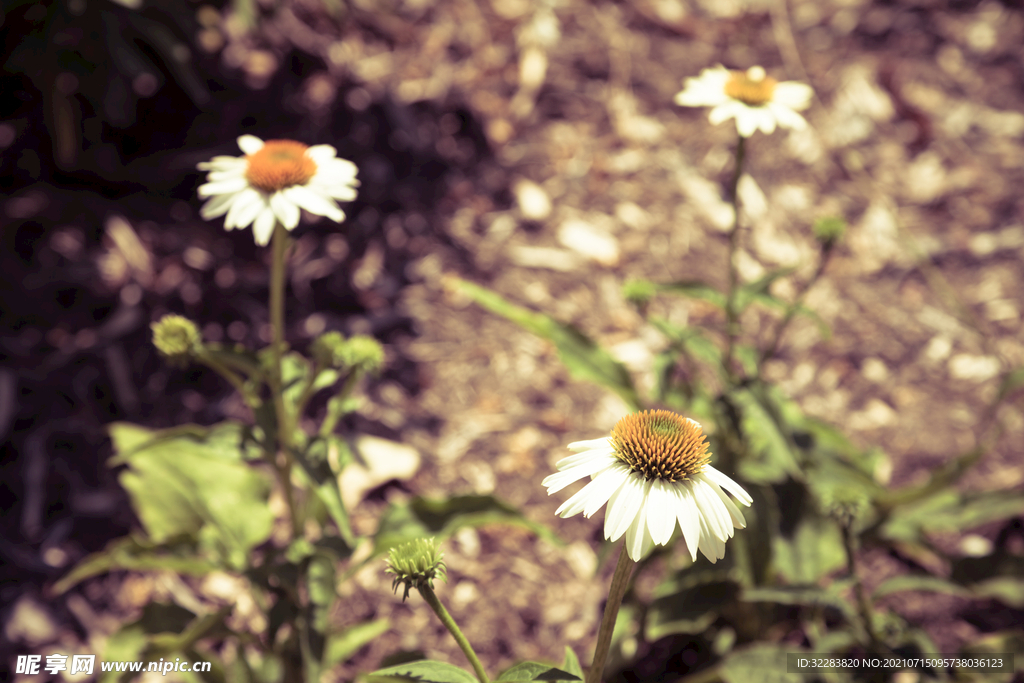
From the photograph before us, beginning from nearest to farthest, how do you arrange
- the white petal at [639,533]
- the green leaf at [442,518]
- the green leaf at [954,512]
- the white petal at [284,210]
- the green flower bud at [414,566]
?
the white petal at [639,533] < the green flower bud at [414,566] < the white petal at [284,210] < the green leaf at [442,518] < the green leaf at [954,512]

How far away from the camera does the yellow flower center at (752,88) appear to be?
1.51m

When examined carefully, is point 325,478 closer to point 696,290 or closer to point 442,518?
point 442,518

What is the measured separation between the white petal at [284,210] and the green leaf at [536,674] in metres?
0.75

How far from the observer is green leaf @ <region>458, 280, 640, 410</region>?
1698mm

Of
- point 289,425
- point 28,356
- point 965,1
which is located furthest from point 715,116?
point 965,1

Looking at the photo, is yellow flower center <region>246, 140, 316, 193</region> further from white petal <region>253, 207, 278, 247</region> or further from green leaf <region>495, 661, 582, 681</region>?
green leaf <region>495, 661, 582, 681</region>

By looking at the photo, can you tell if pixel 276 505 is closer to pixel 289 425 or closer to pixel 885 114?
pixel 289 425

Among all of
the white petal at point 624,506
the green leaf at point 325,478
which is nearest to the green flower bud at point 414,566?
the white petal at point 624,506

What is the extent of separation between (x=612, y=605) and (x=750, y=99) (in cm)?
113

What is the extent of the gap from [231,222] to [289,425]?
1.27ft

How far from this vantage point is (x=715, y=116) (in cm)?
145

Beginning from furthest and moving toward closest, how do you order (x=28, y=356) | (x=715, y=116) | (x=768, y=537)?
(x=28, y=356) < (x=768, y=537) < (x=715, y=116)

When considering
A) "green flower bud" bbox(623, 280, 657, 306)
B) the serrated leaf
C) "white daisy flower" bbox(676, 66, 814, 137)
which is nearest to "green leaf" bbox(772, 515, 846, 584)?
the serrated leaf

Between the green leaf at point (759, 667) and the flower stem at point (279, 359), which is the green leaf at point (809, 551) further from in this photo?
the flower stem at point (279, 359)
